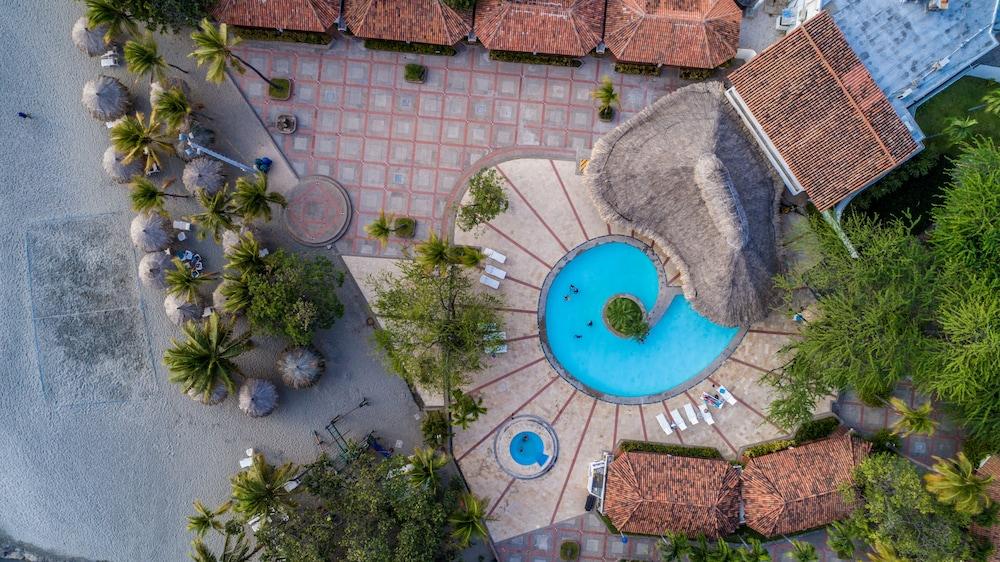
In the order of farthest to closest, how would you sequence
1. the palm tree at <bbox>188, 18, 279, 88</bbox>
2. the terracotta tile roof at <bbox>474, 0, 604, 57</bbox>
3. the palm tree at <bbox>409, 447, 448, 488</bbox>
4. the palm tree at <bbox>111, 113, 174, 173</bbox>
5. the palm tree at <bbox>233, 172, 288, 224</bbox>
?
the terracotta tile roof at <bbox>474, 0, 604, 57</bbox>, the palm tree at <bbox>233, 172, 288, 224</bbox>, the palm tree at <bbox>111, 113, 174, 173</bbox>, the palm tree at <bbox>409, 447, 448, 488</bbox>, the palm tree at <bbox>188, 18, 279, 88</bbox>

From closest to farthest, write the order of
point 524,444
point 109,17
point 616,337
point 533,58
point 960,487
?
point 960,487, point 109,17, point 616,337, point 533,58, point 524,444

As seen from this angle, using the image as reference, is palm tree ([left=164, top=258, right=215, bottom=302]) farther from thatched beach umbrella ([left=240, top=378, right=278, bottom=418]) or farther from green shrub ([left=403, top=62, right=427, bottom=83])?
green shrub ([left=403, top=62, right=427, bottom=83])

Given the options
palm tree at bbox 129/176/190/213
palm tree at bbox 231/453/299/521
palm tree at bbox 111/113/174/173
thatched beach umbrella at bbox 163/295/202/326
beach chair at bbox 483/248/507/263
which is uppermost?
palm tree at bbox 111/113/174/173

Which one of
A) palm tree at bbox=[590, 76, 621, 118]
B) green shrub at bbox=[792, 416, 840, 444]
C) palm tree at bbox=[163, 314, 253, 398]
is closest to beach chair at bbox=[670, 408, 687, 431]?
green shrub at bbox=[792, 416, 840, 444]

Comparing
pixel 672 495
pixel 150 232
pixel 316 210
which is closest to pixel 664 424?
pixel 672 495

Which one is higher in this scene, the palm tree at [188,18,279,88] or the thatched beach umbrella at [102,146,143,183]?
the palm tree at [188,18,279,88]

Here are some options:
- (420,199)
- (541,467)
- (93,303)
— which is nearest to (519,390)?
(541,467)

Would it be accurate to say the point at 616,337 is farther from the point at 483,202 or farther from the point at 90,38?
the point at 90,38

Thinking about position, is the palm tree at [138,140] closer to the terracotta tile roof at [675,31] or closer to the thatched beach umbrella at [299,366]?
the thatched beach umbrella at [299,366]

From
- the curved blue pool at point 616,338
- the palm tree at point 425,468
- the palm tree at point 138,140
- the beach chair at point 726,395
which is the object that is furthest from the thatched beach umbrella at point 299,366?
the beach chair at point 726,395
